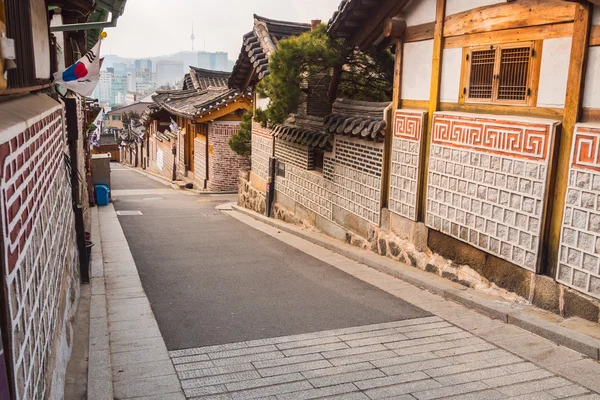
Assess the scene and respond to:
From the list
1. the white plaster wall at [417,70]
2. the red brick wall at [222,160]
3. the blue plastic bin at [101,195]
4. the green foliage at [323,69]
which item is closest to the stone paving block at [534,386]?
the white plaster wall at [417,70]

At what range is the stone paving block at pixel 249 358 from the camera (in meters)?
6.45

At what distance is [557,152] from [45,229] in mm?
6088

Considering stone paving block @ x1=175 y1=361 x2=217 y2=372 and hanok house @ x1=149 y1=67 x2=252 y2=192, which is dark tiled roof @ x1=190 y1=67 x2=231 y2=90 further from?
stone paving block @ x1=175 y1=361 x2=217 y2=372

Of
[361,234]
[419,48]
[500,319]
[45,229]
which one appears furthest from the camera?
[361,234]

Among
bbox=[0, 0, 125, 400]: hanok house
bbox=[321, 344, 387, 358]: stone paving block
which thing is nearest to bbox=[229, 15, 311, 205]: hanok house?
bbox=[0, 0, 125, 400]: hanok house

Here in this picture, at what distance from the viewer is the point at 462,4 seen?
9.16 meters

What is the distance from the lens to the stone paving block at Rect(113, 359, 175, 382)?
6.06 meters

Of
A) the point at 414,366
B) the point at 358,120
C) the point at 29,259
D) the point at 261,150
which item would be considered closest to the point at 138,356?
the point at 414,366

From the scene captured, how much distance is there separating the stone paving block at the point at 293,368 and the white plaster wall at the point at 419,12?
659 cm

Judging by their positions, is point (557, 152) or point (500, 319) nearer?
point (557, 152)

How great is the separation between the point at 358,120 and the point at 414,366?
6656 mm

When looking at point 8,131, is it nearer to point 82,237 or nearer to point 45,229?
point 45,229

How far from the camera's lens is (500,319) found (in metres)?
7.70

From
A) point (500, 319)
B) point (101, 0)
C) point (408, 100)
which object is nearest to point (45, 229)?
point (101, 0)
